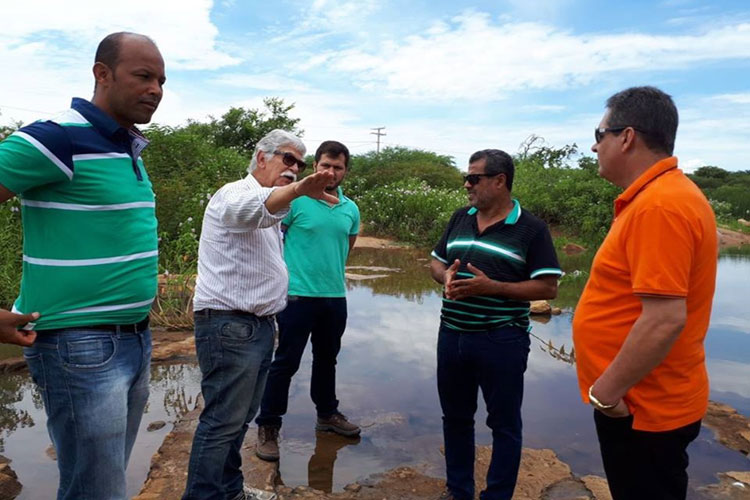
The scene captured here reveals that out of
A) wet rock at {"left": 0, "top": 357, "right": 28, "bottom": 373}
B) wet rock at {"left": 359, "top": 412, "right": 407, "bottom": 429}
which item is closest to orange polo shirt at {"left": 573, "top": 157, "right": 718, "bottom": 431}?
wet rock at {"left": 359, "top": 412, "right": 407, "bottom": 429}

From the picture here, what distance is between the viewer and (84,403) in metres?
1.71

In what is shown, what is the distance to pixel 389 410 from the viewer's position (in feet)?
14.2

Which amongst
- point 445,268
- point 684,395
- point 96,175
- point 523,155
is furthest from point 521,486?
point 523,155

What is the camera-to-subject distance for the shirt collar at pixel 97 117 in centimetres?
177

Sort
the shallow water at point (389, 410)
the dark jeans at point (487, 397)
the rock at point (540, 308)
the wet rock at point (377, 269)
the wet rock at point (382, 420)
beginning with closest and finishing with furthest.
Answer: the dark jeans at point (487, 397), the shallow water at point (389, 410), the wet rock at point (382, 420), the rock at point (540, 308), the wet rock at point (377, 269)

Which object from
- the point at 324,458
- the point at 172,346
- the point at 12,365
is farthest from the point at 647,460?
the point at 12,365

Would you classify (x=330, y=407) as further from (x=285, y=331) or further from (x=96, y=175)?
(x=96, y=175)

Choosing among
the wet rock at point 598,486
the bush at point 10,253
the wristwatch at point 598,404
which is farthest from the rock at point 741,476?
the bush at point 10,253

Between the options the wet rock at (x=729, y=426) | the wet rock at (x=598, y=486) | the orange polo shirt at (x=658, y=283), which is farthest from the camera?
the wet rock at (x=729, y=426)

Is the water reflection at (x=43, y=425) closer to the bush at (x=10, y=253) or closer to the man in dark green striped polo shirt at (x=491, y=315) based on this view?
the bush at (x=10, y=253)

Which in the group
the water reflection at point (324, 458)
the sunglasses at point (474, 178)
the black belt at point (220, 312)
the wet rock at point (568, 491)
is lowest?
the water reflection at point (324, 458)

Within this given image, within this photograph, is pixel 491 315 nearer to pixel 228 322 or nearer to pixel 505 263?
pixel 505 263

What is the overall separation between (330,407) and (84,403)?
236 cm

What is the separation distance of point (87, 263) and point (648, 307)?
168 cm
